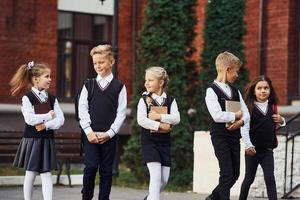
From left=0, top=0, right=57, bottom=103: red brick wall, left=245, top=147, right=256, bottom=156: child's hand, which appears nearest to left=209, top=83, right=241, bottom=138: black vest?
left=245, top=147, right=256, bottom=156: child's hand

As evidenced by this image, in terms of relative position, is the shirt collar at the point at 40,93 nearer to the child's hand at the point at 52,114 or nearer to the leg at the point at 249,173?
the child's hand at the point at 52,114

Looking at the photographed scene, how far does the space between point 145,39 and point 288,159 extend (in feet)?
12.4

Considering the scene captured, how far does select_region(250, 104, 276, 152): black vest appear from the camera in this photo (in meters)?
8.73

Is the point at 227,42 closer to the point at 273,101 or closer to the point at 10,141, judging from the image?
the point at 10,141

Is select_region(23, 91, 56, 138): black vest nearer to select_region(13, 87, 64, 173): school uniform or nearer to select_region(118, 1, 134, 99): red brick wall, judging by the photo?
select_region(13, 87, 64, 173): school uniform

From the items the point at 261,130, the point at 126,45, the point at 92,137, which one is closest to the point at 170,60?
the point at 261,130

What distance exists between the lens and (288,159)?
1153 cm

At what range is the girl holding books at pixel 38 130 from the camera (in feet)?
27.2

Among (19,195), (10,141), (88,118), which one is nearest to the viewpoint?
(88,118)

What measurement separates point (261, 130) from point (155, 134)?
1365 mm

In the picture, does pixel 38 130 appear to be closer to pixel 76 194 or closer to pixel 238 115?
pixel 238 115

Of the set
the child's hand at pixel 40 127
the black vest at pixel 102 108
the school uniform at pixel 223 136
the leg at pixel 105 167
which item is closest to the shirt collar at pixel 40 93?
the child's hand at pixel 40 127

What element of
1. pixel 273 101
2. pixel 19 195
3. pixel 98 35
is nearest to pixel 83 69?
pixel 98 35

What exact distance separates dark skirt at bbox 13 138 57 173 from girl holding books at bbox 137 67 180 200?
1074 millimetres
